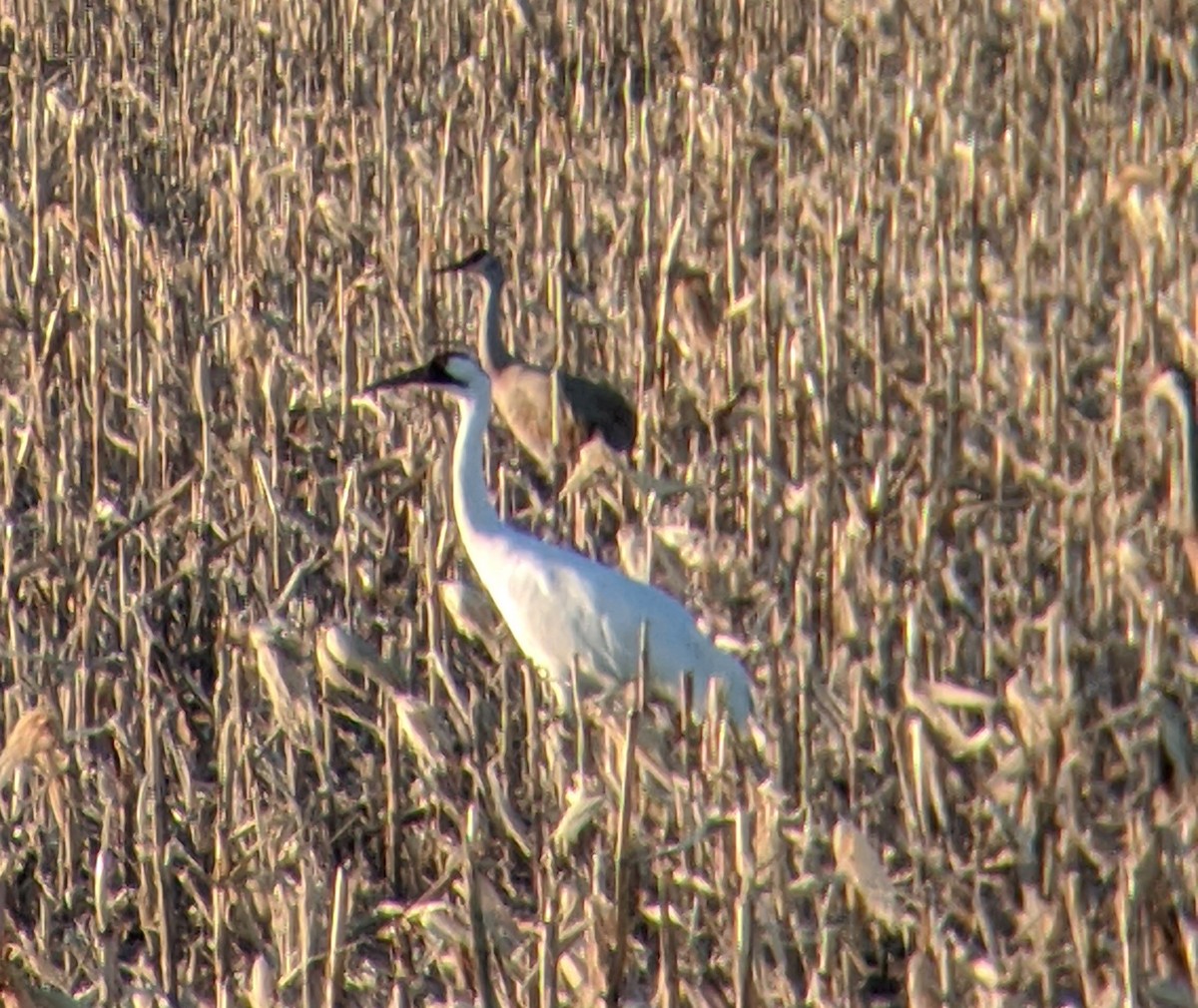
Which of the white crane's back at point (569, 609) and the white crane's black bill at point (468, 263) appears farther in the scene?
the white crane's black bill at point (468, 263)

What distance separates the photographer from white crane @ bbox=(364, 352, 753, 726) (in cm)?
448

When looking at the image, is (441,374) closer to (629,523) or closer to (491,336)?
(629,523)

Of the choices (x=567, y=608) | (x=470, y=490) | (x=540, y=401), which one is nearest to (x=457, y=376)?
(x=470, y=490)

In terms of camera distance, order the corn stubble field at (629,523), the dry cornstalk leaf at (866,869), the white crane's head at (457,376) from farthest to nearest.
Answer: the white crane's head at (457,376), the corn stubble field at (629,523), the dry cornstalk leaf at (866,869)

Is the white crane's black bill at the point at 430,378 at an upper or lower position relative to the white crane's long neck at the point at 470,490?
upper

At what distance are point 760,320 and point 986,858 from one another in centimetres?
262

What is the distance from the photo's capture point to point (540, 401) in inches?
242

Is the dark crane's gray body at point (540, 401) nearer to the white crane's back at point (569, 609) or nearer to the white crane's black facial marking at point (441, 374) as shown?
the white crane's black facial marking at point (441, 374)

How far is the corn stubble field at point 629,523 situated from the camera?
→ 3488 mm

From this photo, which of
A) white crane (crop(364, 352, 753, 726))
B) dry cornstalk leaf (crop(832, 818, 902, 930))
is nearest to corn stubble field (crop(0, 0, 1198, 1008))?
dry cornstalk leaf (crop(832, 818, 902, 930))

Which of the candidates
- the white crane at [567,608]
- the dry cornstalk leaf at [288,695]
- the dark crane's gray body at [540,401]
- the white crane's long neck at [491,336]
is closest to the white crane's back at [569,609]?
the white crane at [567,608]

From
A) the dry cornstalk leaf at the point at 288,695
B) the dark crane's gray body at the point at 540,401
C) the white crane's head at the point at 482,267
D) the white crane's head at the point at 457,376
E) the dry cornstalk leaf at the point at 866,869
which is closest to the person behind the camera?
the dry cornstalk leaf at the point at 866,869

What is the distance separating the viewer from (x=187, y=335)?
255 inches

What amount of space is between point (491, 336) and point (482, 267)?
0.18 metres
